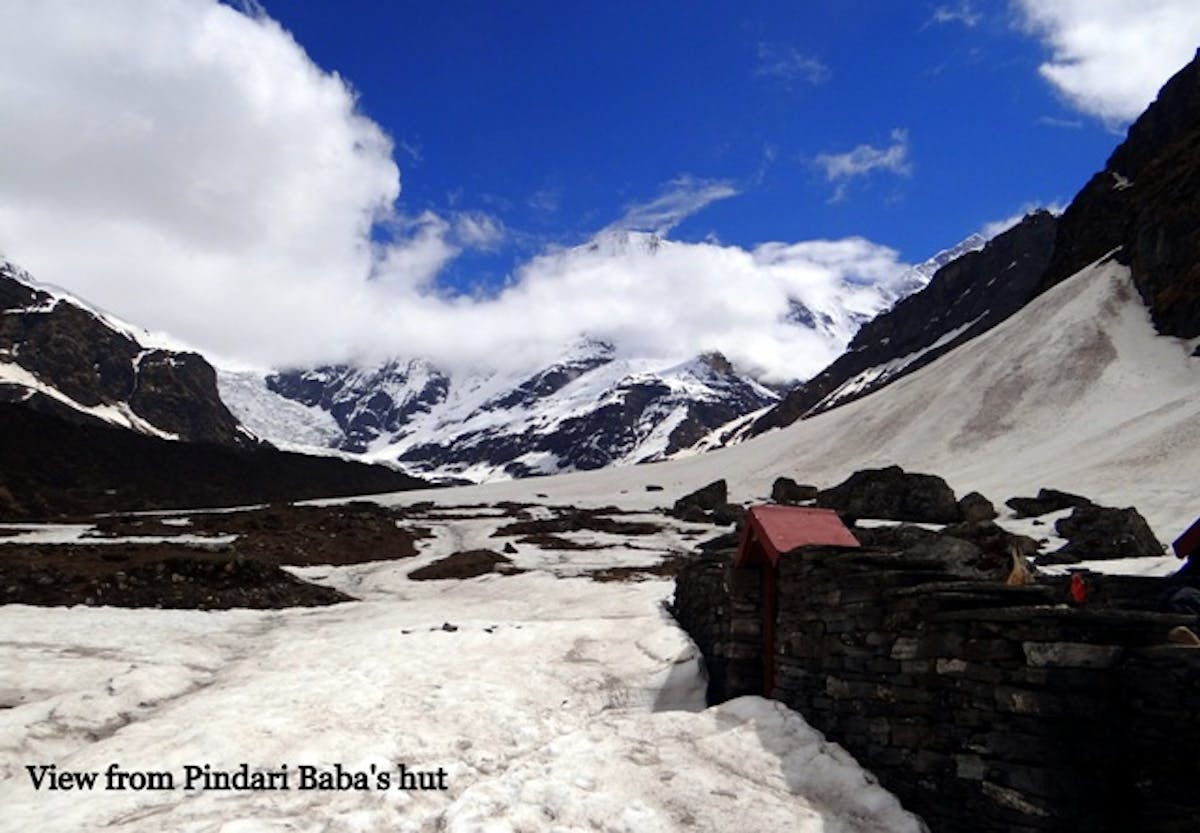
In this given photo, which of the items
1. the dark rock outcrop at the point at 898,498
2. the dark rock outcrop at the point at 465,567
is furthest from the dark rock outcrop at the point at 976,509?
the dark rock outcrop at the point at 465,567

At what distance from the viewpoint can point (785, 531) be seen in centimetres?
1300

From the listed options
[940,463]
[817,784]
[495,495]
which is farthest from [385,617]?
[495,495]

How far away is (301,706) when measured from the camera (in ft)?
40.1

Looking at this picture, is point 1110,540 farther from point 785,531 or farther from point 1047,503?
point 785,531

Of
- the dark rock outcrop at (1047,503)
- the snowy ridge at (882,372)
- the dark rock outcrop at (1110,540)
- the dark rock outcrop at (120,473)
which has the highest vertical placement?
the snowy ridge at (882,372)

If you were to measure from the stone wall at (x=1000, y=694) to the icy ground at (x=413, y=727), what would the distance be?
28.5 inches

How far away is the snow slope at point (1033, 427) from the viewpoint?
47.9 m

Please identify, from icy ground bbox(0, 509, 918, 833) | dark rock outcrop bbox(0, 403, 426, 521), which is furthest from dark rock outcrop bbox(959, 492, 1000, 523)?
dark rock outcrop bbox(0, 403, 426, 521)

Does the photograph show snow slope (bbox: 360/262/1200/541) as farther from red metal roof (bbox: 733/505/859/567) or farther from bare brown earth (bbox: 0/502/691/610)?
red metal roof (bbox: 733/505/859/567)

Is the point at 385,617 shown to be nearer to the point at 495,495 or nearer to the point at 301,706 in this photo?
the point at 301,706

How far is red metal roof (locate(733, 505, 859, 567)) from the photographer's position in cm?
1263

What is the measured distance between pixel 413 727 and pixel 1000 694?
8.07m

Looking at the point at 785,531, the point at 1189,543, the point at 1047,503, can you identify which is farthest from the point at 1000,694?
the point at 1047,503

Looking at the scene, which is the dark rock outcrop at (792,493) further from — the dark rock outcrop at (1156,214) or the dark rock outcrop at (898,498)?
the dark rock outcrop at (1156,214)
